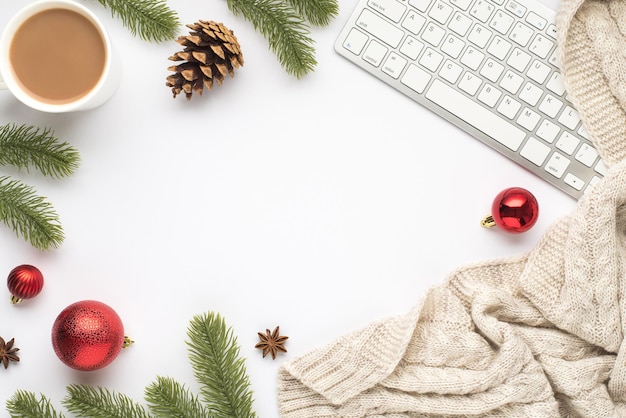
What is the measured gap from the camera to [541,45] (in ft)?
2.89

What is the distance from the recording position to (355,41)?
887 mm

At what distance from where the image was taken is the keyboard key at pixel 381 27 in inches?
34.7

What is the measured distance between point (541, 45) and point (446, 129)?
6.7 inches

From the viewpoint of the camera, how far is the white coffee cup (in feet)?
2.62

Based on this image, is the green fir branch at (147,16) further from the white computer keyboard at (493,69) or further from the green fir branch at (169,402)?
the green fir branch at (169,402)

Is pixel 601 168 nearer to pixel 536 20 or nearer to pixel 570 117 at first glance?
pixel 570 117

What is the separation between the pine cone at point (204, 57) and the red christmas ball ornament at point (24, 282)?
31cm

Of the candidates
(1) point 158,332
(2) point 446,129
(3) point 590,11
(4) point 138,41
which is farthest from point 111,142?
(3) point 590,11

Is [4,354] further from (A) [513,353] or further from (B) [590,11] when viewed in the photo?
(B) [590,11]

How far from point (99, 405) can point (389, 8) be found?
2.19ft

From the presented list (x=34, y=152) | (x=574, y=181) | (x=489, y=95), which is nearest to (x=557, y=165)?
(x=574, y=181)

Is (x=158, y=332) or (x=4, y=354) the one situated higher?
(x=158, y=332)

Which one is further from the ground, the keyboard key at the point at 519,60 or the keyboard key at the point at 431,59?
the keyboard key at the point at 519,60

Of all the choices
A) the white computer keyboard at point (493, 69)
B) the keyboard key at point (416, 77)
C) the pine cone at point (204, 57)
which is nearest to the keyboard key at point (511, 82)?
the white computer keyboard at point (493, 69)
